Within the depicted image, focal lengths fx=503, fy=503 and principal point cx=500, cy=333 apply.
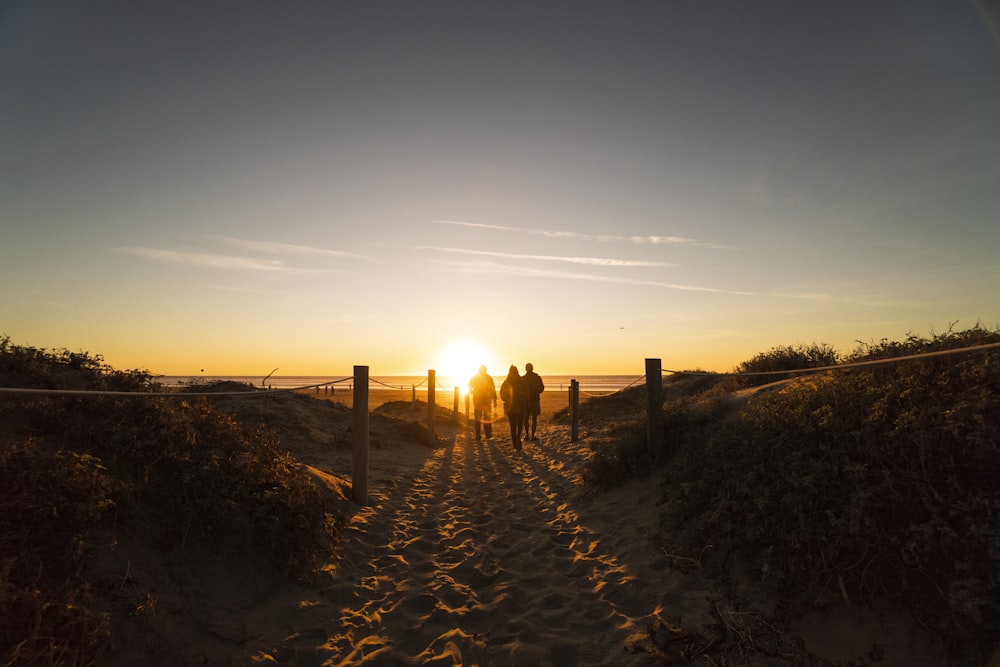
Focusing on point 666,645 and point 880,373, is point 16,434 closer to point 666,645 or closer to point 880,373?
→ point 666,645

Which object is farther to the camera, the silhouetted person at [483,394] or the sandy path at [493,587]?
the silhouetted person at [483,394]

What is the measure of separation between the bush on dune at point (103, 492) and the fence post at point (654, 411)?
446cm

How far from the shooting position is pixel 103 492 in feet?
12.1

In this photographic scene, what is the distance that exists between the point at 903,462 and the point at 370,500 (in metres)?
6.62

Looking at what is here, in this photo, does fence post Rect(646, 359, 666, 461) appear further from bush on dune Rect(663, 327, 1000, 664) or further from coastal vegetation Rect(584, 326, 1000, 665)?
bush on dune Rect(663, 327, 1000, 664)

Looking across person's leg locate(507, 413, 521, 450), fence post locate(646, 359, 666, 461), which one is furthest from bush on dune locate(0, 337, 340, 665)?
person's leg locate(507, 413, 521, 450)

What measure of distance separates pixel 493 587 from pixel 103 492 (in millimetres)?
3364

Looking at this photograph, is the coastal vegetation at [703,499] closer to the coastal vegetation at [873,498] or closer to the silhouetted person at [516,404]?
the coastal vegetation at [873,498]

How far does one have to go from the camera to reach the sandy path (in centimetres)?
377

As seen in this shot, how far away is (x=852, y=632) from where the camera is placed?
318 cm

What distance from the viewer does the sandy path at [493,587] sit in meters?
3.77

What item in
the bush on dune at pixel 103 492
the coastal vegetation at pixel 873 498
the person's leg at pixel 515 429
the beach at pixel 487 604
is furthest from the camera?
the person's leg at pixel 515 429

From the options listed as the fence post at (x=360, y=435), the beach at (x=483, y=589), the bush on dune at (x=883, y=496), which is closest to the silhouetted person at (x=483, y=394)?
the beach at (x=483, y=589)

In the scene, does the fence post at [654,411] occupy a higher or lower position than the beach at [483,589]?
higher
